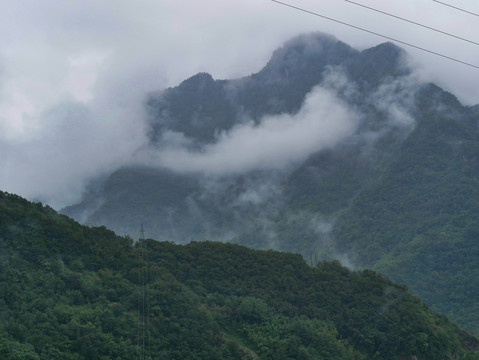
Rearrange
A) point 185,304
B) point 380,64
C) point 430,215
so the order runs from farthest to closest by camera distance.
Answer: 1. point 380,64
2. point 430,215
3. point 185,304

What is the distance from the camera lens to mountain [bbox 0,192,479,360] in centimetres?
2647

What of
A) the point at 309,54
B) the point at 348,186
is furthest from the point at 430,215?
the point at 309,54

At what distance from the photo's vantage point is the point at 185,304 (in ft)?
103

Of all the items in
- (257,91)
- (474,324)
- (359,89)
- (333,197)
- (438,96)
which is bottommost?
(474,324)

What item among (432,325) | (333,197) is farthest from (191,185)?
(432,325)

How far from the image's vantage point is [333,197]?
373 feet

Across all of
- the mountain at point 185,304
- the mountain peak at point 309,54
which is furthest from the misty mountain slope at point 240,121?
the mountain at point 185,304

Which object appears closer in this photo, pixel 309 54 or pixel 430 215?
pixel 430 215

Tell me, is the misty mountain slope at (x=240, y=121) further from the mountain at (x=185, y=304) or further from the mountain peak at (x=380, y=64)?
the mountain at (x=185, y=304)

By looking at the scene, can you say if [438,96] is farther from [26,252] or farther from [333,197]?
[26,252]

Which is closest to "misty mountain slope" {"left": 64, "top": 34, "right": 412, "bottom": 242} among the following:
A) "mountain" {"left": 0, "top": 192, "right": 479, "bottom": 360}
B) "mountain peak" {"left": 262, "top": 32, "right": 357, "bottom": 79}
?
"mountain peak" {"left": 262, "top": 32, "right": 357, "bottom": 79}

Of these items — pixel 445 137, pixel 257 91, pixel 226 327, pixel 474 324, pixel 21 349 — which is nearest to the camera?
pixel 21 349

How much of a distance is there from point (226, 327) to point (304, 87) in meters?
125

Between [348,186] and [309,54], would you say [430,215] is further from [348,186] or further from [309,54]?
[309,54]
